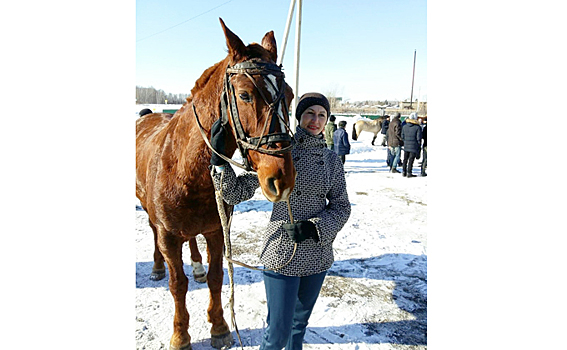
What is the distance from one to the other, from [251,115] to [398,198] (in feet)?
20.8

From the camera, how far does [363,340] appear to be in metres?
2.63

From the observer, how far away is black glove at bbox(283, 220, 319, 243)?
A: 5.70 ft

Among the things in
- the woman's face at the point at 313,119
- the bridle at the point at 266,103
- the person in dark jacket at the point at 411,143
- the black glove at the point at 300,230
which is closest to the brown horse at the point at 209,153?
the bridle at the point at 266,103

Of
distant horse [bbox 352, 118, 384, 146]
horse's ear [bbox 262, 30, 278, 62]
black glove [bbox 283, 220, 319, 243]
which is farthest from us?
distant horse [bbox 352, 118, 384, 146]

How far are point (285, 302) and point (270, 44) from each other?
156 cm

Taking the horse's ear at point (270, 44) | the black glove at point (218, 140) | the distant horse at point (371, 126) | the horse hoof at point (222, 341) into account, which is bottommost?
the horse hoof at point (222, 341)

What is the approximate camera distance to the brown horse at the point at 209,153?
1534mm

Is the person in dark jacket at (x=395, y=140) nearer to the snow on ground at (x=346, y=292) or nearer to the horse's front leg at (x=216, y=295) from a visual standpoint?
the snow on ground at (x=346, y=292)

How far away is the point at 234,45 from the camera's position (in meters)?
1.68

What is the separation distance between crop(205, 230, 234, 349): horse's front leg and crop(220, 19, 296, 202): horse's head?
117 centimetres

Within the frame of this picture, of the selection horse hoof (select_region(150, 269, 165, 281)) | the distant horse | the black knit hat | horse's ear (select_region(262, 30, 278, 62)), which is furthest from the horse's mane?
the distant horse

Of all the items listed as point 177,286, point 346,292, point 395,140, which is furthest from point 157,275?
point 395,140

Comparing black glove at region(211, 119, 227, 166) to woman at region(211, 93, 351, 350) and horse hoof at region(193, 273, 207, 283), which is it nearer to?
woman at region(211, 93, 351, 350)
